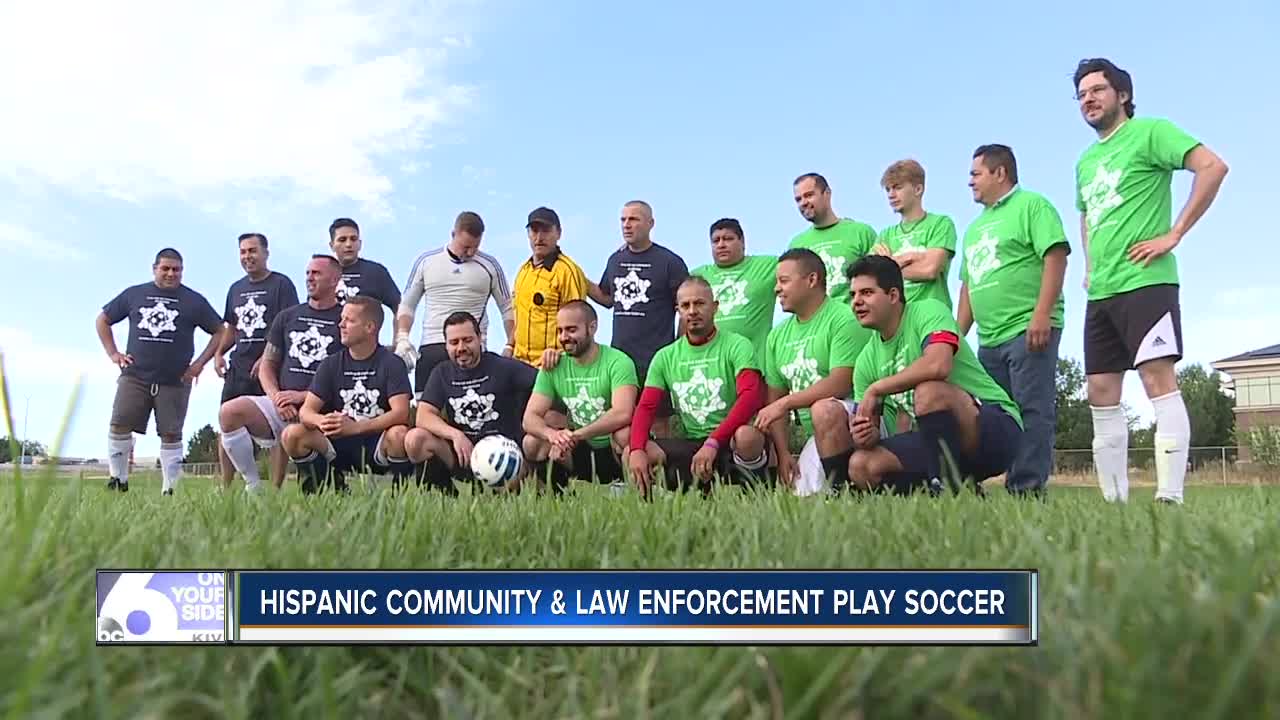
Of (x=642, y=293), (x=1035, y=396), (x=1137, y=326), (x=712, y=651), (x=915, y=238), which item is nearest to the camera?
(x=712, y=651)

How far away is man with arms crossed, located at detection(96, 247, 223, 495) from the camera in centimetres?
1009

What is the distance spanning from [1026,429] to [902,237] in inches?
65.6

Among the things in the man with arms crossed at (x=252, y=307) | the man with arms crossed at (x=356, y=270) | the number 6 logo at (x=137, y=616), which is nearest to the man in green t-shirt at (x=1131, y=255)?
the number 6 logo at (x=137, y=616)

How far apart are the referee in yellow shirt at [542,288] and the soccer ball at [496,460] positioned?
1.16 m

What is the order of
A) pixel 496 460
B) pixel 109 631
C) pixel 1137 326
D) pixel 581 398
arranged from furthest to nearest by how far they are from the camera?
pixel 581 398
pixel 496 460
pixel 1137 326
pixel 109 631

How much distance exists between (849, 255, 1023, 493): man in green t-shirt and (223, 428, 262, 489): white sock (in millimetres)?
5227

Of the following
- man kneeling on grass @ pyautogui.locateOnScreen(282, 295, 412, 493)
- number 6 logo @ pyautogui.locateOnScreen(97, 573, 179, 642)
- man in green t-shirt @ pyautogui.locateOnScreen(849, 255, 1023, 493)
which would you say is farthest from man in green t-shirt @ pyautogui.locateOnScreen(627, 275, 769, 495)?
number 6 logo @ pyautogui.locateOnScreen(97, 573, 179, 642)

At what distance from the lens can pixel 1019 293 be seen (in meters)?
5.89

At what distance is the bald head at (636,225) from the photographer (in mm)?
7262

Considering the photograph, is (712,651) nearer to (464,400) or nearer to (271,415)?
(464,400)

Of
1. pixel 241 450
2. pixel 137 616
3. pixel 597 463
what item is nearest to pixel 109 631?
pixel 137 616

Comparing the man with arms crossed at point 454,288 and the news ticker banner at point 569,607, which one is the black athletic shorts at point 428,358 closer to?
the man with arms crossed at point 454,288

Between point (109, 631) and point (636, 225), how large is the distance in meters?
5.90

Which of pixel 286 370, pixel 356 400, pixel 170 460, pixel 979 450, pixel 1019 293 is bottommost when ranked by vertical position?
pixel 170 460
